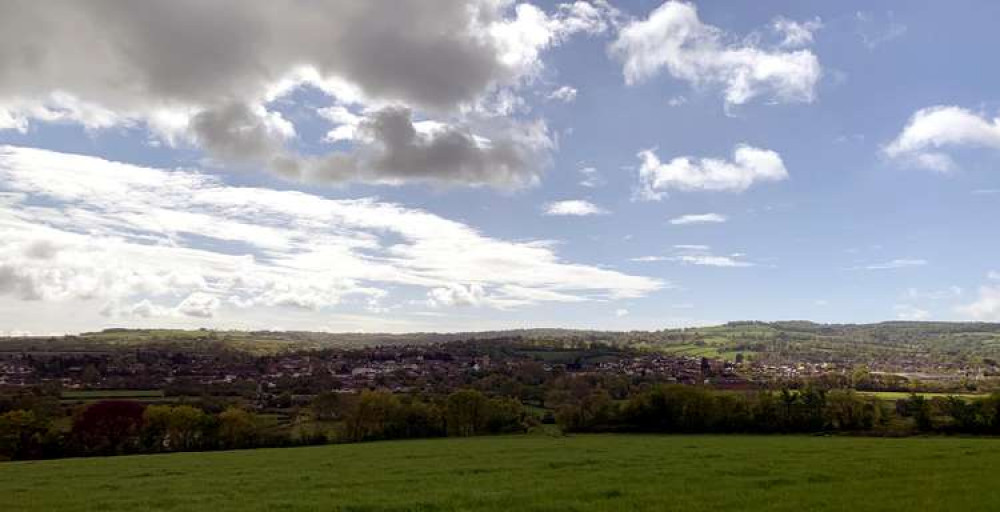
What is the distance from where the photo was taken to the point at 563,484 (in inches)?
965

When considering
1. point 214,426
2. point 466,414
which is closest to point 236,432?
point 214,426

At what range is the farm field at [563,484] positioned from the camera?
20094mm

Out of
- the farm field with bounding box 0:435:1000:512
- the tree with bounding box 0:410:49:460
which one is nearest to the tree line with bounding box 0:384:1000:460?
the tree with bounding box 0:410:49:460

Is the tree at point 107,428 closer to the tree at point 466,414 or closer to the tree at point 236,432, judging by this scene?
the tree at point 236,432

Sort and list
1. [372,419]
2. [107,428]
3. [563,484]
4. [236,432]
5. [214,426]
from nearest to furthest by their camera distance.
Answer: [563,484] < [107,428] < [236,432] < [214,426] < [372,419]

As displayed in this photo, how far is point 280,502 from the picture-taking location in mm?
22031

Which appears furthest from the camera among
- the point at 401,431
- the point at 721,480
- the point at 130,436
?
the point at 401,431

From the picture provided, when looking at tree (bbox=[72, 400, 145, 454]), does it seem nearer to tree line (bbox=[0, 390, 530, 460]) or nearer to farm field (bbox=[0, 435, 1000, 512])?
tree line (bbox=[0, 390, 530, 460])

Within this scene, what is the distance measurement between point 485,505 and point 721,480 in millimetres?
10807

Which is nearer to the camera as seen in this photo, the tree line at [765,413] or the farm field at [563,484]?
the farm field at [563,484]

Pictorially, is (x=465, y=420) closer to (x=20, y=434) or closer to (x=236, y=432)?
(x=236, y=432)

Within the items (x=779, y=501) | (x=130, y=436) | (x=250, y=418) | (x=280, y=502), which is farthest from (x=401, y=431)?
(x=779, y=501)

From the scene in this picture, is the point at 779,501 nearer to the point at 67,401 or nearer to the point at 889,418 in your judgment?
the point at 889,418

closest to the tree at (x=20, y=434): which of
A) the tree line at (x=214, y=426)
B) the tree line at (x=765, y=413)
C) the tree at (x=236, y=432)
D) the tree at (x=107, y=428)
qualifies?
the tree line at (x=214, y=426)
